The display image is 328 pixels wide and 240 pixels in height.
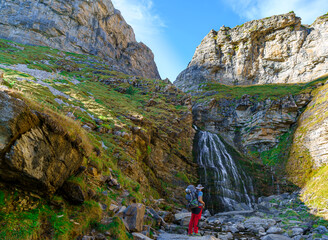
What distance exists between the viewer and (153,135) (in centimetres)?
1920

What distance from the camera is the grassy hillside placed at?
4.26m

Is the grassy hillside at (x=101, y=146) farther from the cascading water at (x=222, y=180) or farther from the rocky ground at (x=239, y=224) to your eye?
the cascading water at (x=222, y=180)

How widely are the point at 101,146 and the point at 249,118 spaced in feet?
105

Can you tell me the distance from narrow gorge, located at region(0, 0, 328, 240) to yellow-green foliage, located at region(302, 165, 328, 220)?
144 mm

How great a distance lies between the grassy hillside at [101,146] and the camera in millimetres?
4258

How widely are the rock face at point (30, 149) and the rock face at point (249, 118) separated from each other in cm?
3192

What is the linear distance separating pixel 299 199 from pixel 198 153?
Result: 466 inches

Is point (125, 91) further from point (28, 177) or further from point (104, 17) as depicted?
point (104, 17)

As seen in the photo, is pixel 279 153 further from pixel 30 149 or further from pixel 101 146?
pixel 30 149

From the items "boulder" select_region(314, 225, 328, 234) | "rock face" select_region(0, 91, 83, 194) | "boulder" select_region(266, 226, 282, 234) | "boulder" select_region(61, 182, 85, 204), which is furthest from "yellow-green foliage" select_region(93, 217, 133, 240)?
"boulder" select_region(314, 225, 328, 234)

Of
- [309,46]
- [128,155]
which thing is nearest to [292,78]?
[309,46]

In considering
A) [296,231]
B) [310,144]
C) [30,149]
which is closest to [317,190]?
[310,144]

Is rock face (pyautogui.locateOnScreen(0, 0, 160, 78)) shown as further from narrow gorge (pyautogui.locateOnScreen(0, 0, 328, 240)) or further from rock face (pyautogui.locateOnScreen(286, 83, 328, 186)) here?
rock face (pyautogui.locateOnScreen(286, 83, 328, 186))

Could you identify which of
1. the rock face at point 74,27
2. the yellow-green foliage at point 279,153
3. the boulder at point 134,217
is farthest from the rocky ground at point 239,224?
the rock face at point 74,27
